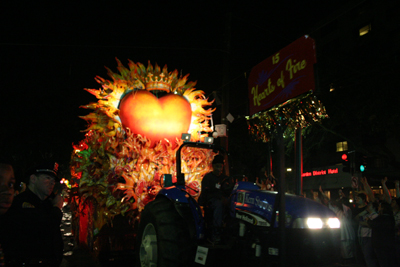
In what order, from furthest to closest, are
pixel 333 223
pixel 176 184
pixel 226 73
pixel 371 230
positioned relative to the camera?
pixel 226 73
pixel 371 230
pixel 176 184
pixel 333 223

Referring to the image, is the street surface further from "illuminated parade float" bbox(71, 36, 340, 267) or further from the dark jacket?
the dark jacket

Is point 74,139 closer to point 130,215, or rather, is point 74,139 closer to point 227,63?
point 227,63

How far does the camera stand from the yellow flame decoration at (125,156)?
6.04m

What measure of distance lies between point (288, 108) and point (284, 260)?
288 cm

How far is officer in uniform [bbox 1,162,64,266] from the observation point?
2.64 meters

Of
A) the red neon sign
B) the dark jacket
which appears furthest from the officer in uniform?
the red neon sign

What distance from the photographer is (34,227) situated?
2.76 metres

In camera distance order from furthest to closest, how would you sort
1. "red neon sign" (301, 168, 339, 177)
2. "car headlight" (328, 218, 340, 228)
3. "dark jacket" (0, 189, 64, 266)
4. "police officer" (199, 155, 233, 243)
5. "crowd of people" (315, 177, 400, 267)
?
"red neon sign" (301, 168, 339, 177)
"crowd of people" (315, 177, 400, 267)
"police officer" (199, 155, 233, 243)
"car headlight" (328, 218, 340, 228)
"dark jacket" (0, 189, 64, 266)

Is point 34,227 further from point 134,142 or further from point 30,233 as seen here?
point 134,142

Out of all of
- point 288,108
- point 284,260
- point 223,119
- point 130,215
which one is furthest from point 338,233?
point 223,119

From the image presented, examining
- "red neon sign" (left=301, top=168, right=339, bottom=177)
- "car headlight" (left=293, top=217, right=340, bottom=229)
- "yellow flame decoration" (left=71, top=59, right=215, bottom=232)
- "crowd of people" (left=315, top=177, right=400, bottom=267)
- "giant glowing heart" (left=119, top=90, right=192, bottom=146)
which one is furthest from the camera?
"red neon sign" (left=301, top=168, right=339, bottom=177)

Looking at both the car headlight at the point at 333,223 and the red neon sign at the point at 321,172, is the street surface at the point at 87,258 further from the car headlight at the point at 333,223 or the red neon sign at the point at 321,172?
the red neon sign at the point at 321,172

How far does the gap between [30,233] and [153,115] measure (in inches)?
163

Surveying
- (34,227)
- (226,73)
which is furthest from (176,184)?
(226,73)
